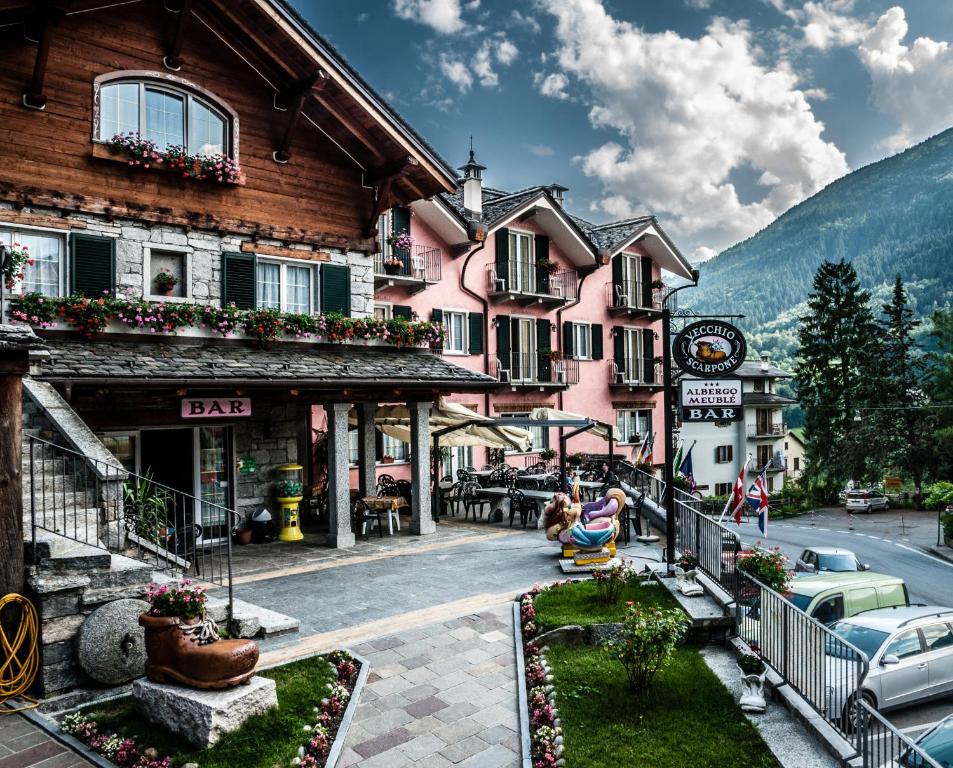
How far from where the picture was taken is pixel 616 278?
1321 inches

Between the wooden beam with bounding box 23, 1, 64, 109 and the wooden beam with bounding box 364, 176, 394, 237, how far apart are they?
6801mm

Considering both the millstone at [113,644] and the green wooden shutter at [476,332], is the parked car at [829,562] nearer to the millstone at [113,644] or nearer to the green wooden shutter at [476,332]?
the green wooden shutter at [476,332]

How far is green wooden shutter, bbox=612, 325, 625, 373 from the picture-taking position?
3367 centimetres

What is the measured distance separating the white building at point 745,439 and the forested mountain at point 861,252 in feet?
205

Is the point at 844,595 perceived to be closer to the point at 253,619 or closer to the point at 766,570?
the point at 766,570

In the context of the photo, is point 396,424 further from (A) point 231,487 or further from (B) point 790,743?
(B) point 790,743

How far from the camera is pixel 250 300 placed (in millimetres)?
15680

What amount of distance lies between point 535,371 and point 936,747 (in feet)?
76.4

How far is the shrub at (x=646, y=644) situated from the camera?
7750mm

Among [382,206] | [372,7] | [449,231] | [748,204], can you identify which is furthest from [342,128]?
[748,204]

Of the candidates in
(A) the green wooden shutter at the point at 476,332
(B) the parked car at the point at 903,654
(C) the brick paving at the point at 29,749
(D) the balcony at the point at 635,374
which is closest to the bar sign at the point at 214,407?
(C) the brick paving at the point at 29,749

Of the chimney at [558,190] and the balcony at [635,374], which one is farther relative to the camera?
the chimney at [558,190]

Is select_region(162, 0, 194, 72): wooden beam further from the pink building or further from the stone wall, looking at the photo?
the pink building

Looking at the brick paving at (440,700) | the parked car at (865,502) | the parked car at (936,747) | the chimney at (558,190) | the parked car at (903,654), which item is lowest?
the parked car at (865,502)
